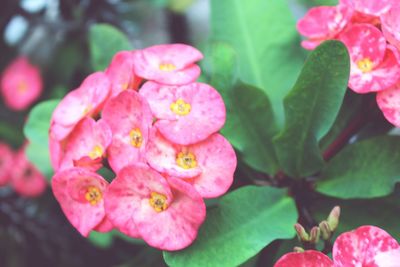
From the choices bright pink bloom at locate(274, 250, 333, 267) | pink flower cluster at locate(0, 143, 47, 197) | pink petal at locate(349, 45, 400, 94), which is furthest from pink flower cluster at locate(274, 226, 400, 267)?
pink flower cluster at locate(0, 143, 47, 197)

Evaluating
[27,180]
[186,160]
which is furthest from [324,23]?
[27,180]

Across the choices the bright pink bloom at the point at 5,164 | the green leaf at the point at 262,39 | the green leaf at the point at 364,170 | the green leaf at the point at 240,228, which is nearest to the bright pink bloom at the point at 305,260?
the green leaf at the point at 240,228

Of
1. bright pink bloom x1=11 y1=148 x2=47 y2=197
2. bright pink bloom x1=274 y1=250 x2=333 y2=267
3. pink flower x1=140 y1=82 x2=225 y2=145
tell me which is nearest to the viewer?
bright pink bloom x1=274 y1=250 x2=333 y2=267

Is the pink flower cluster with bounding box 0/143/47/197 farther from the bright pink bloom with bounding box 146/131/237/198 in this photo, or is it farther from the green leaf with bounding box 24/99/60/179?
the bright pink bloom with bounding box 146/131/237/198

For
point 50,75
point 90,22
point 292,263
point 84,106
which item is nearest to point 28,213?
point 50,75

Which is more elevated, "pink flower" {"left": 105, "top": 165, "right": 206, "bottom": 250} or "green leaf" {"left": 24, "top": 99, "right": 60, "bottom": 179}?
"pink flower" {"left": 105, "top": 165, "right": 206, "bottom": 250}

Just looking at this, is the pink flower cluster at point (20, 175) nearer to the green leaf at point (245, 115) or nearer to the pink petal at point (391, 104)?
the green leaf at point (245, 115)
